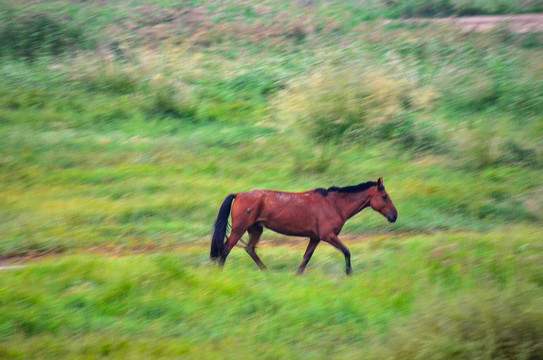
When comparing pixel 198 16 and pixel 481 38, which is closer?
pixel 481 38

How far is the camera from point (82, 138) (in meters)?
15.5

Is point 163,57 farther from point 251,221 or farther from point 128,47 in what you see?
point 251,221

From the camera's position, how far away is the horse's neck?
28.6 feet

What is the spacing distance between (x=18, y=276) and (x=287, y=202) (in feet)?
11.5

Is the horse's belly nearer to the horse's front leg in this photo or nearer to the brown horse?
the brown horse

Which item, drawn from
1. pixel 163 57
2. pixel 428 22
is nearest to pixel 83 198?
pixel 163 57

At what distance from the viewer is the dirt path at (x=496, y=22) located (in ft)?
75.0

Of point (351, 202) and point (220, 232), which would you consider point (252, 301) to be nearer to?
point (220, 232)

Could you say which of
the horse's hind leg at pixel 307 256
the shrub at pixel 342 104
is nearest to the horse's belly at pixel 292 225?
the horse's hind leg at pixel 307 256

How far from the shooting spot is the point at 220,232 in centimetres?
838

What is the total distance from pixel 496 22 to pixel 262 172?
14.4m

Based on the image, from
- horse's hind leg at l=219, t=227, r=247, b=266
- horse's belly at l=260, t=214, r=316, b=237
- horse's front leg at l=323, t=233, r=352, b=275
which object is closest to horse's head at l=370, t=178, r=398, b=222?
horse's front leg at l=323, t=233, r=352, b=275

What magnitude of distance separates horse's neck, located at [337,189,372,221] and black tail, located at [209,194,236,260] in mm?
1483

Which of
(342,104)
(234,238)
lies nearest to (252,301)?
(234,238)
